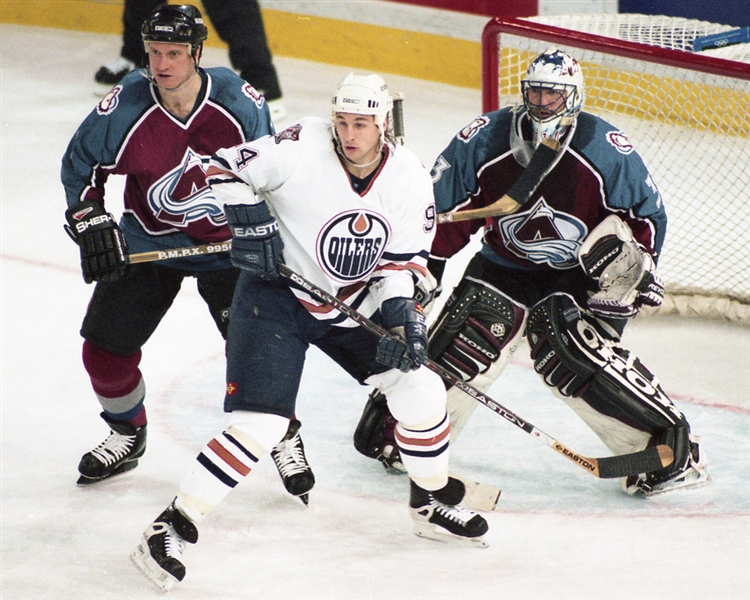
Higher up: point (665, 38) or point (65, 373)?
point (665, 38)

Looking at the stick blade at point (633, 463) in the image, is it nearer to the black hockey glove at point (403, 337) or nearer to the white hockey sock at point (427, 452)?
the white hockey sock at point (427, 452)

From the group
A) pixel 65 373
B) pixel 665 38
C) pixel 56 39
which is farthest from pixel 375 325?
pixel 56 39

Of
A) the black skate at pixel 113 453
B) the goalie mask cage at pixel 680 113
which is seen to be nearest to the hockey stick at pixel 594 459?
the black skate at pixel 113 453

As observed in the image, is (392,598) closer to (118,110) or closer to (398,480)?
(398,480)

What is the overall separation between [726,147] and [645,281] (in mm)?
1726

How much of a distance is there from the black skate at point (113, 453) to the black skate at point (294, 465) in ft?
1.19

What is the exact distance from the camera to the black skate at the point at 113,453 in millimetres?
3008

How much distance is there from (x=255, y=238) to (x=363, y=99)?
1.20ft

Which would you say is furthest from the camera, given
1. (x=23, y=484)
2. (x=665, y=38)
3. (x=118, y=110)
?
(x=665, y=38)

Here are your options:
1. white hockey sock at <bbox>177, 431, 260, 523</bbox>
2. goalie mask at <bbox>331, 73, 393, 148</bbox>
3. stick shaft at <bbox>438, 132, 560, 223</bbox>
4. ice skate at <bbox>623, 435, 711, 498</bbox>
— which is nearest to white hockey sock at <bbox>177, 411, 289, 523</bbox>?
white hockey sock at <bbox>177, 431, 260, 523</bbox>

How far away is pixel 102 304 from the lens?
9.30 feet

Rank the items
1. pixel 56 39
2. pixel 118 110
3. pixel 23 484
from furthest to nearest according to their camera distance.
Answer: pixel 56 39 → pixel 23 484 → pixel 118 110

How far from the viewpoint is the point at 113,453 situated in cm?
303

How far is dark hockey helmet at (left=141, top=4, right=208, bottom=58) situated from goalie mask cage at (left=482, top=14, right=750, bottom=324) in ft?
4.28
